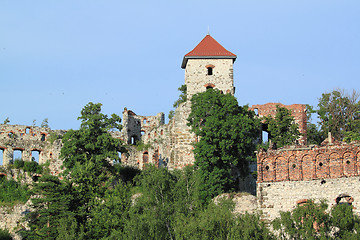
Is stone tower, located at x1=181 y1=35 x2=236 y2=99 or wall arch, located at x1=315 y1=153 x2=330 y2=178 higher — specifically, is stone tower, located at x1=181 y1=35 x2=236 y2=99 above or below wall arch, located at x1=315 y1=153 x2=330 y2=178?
above

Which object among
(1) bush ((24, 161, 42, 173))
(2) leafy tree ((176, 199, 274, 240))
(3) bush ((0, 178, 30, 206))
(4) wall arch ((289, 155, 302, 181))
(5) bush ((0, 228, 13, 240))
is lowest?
(5) bush ((0, 228, 13, 240))

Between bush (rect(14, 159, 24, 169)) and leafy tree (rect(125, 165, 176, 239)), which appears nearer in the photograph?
leafy tree (rect(125, 165, 176, 239))

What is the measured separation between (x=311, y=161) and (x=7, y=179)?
89.8 feet

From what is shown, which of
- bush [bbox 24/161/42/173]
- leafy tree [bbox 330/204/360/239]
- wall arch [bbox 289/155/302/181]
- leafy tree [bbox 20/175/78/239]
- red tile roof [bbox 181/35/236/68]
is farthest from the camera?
bush [bbox 24/161/42/173]

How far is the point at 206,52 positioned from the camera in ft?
184

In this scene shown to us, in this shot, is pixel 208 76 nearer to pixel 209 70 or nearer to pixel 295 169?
pixel 209 70

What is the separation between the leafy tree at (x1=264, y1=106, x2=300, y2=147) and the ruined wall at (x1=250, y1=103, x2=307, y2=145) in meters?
0.52

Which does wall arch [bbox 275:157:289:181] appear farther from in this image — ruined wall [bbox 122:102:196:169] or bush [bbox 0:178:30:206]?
bush [bbox 0:178:30:206]

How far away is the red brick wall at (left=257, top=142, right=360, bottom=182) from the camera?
36281 mm

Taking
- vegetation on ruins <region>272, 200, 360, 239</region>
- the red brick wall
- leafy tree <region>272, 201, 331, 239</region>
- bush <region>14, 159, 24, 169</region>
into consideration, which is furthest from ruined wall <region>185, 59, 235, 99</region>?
vegetation on ruins <region>272, 200, 360, 239</region>

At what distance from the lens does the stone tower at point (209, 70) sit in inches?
2164

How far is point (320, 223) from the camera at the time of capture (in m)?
32.4

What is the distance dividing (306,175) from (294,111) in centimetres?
1767

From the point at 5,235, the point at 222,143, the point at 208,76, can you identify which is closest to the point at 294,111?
the point at 208,76
